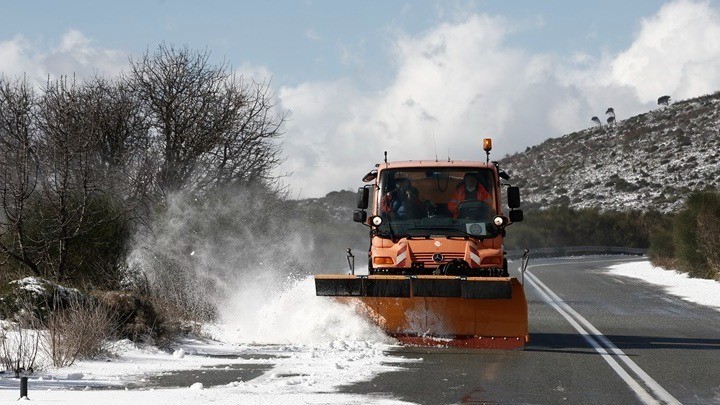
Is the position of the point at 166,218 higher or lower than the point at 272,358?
higher

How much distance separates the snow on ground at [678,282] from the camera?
89.5 ft

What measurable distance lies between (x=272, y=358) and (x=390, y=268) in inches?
109

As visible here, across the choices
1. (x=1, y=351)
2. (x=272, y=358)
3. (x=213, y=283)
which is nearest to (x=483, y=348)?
(x=272, y=358)

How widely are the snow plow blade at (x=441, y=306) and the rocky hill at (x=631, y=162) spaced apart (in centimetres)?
7202

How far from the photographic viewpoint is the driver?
1666cm

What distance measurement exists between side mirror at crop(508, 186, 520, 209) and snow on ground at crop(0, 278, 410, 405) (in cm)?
246

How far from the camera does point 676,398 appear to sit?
35.3 ft

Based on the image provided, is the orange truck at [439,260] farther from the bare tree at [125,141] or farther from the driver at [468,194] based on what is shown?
the bare tree at [125,141]

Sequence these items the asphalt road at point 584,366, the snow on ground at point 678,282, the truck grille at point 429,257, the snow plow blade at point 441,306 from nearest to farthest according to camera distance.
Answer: the asphalt road at point 584,366 → the snow plow blade at point 441,306 → the truck grille at point 429,257 → the snow on ground at point 678,282

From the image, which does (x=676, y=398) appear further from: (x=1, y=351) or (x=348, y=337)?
(x=1, y=351)

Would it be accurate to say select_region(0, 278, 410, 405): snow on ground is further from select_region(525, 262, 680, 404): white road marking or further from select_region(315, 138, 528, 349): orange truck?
select_region(525, 262, 680, 404): white road marking

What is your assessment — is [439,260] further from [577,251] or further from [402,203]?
[577,251]

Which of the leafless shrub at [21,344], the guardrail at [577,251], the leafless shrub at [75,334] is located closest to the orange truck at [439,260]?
the leafless shrub at [75,334]

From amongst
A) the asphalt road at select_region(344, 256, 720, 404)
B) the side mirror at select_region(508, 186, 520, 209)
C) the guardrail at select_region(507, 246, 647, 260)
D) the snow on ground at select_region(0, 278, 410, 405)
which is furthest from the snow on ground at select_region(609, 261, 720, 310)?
the guardrail at select_region(507, 246, 647, 260)
